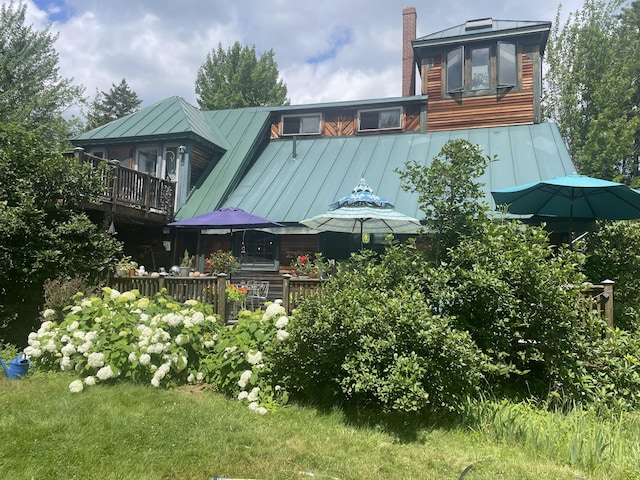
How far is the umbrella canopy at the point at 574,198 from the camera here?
6989 mm

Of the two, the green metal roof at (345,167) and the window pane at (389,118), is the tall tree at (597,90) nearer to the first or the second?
the green metal roof at (345,167)

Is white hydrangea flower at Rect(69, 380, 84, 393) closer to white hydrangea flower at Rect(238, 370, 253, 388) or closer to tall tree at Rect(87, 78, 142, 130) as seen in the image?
white hydrangea flower at Rect(238, 370, 253, 388)

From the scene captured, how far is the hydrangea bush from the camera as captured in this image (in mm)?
4641

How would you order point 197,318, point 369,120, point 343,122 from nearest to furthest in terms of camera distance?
point 197,318 < point 369,120 < point 343,122

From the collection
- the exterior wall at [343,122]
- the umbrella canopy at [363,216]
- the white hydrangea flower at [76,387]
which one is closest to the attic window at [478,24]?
the exterior wall at [343,122]

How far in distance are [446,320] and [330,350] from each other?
115cm

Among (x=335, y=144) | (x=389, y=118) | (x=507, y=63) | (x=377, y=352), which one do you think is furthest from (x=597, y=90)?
(x=377, y=352)

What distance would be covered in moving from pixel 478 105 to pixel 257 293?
10.1m

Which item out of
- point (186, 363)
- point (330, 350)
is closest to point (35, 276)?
point (186, 363)

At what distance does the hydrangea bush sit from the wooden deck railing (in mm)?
5173

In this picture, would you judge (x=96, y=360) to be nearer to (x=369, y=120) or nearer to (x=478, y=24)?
(x=369, y=120)

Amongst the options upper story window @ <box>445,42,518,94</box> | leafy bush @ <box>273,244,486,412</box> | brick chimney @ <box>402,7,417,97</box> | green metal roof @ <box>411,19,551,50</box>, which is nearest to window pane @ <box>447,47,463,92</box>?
upper story window @ <box>445,42,518,94</box>

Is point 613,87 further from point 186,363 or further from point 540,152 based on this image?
point 186,363

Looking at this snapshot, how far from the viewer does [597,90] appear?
2025 cm
